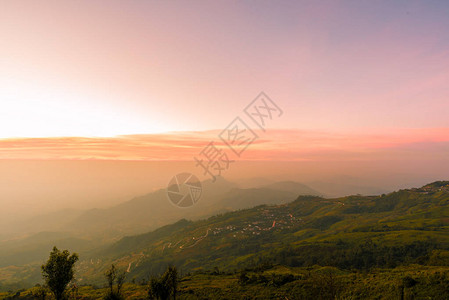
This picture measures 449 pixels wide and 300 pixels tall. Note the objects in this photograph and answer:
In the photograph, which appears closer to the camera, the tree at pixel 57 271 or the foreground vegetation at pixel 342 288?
the foreground vegetation at pixel 342 288

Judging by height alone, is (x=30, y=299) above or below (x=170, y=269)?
below

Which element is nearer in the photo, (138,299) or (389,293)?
(389,293)

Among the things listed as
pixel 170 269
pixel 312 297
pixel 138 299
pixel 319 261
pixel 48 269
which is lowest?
pixel 319 261

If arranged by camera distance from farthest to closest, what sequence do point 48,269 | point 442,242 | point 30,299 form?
point 442,242, point 30,299, point 48,269

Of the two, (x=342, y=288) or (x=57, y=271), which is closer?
(x=57, y=271)

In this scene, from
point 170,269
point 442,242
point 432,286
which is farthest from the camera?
point 442,242

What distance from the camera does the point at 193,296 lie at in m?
85.3

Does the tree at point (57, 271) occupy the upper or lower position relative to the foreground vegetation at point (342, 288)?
upper

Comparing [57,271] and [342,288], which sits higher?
[57,271]

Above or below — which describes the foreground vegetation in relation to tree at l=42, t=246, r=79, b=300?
below

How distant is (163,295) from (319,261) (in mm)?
Answer: 178989

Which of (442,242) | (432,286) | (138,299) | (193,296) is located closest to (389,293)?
(432,286)

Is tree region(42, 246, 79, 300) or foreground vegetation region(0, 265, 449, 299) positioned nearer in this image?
foreground vegetation region(0, 265, 449, 299)

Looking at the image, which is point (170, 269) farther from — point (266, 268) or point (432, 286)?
point (266, 268)
